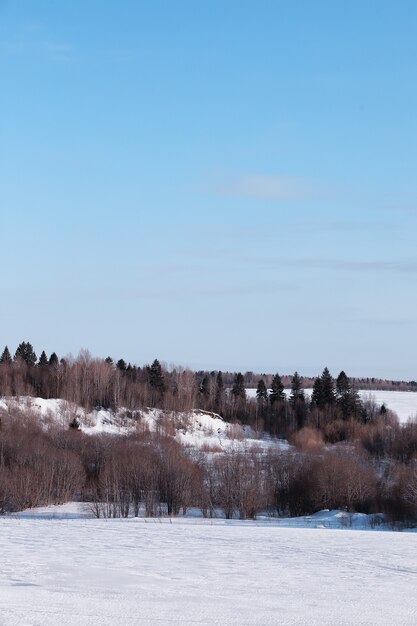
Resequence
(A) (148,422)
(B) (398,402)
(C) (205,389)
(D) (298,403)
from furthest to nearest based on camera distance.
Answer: (B) (398,402) < (C) (205,389) < (D) (298,403) < (A) (148,422)

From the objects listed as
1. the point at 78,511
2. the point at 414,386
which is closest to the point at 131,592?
the point at 78,511

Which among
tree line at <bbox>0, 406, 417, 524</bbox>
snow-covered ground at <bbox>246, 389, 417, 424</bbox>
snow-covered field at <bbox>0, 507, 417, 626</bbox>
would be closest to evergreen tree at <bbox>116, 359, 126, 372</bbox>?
snow-covered ground at <bbox>246, 389, 417, 424</bbox>

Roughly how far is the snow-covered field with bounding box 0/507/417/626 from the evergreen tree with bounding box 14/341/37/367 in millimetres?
68982

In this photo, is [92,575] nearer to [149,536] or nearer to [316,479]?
[149,536]

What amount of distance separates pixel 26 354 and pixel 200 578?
82365mm

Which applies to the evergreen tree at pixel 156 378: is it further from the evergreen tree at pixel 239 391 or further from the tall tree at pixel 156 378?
the evergreen tree at pixel 239 391

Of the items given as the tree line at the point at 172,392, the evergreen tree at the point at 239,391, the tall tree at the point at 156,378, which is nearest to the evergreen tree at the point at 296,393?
the tree line at the point at 172,392

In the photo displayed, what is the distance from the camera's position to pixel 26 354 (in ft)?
316

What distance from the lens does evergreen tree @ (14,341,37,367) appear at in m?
94.6

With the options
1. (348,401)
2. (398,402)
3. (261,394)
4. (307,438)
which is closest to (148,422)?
(307,438)

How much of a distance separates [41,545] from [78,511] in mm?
24020

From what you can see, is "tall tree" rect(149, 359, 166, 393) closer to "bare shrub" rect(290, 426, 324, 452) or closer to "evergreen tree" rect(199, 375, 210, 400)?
"evergreen tree" rect(199, 375, 210, 400)

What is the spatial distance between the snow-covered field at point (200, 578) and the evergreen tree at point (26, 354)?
69.0 metres

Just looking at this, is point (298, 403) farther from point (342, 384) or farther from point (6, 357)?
point (6, 357)
